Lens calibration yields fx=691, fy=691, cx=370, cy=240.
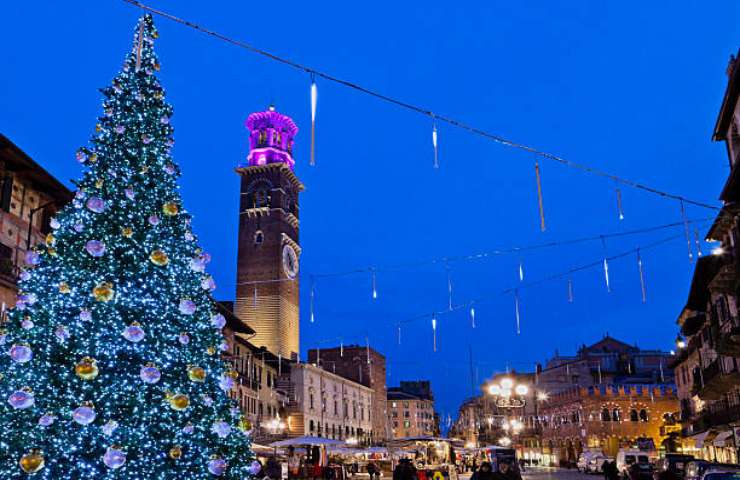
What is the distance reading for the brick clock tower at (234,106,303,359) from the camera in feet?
246

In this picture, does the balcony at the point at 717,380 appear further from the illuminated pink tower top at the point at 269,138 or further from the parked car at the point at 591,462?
the illuminated pink tower top at the point at 269,138

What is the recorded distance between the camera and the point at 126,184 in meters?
12.1

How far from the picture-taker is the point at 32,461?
33.2 feet

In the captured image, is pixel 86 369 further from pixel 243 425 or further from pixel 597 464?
pixel 597 464

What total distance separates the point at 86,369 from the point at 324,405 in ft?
209

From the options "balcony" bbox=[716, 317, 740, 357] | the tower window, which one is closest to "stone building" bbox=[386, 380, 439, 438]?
the tower window

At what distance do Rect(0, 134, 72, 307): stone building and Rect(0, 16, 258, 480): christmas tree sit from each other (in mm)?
10988

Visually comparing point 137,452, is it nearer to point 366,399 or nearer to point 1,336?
point 1,336

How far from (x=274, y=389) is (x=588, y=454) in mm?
26037

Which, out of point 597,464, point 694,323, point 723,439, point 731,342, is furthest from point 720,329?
point 597,464

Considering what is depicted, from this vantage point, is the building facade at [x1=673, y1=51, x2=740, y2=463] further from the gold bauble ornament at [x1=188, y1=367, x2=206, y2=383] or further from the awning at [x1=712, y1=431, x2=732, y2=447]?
the gold bauble ornament at [x1=188, y1=367, x2=206, y2=383]

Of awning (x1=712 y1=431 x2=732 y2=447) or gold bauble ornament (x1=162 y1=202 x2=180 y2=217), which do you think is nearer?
gold bauble ornament (x1=162 y1=202 x2=180 y2=217)

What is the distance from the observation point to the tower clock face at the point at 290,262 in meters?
78.2

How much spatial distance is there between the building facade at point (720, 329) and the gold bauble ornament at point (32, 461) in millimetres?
18876
